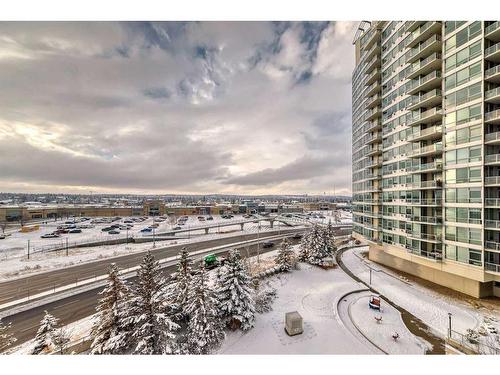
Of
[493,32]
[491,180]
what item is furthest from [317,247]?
[493,32]

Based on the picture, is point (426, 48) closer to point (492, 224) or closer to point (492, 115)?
point (492, 115)

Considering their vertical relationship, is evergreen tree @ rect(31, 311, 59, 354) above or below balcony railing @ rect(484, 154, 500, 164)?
below

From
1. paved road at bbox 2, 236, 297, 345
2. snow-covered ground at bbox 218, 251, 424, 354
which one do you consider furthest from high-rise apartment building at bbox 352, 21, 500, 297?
paved road at bbox 2, 236, 297, 345

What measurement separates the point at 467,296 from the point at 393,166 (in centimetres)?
1480

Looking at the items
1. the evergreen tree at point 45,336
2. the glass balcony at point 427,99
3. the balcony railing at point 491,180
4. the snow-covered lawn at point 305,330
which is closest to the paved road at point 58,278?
the evergreen tree at point 45,336

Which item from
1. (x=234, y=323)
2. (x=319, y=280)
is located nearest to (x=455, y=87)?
(x=319, y=280)

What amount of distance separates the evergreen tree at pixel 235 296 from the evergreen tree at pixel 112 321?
19.8 ft

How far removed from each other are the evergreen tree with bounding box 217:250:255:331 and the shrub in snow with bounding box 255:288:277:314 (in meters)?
2.35

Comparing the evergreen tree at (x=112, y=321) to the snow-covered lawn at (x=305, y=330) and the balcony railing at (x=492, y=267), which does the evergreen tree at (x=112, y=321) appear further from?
the balcony railing at (x=492, y=267)

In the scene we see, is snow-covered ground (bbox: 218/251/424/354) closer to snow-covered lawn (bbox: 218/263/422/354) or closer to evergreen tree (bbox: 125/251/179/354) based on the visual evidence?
snow-covered lawn (bbox: 218/263/422/354)

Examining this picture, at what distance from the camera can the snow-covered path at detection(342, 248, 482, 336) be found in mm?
15349

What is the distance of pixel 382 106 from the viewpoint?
1121 inches

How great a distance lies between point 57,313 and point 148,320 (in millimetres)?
13355

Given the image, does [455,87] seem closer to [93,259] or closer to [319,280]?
[319,280]
